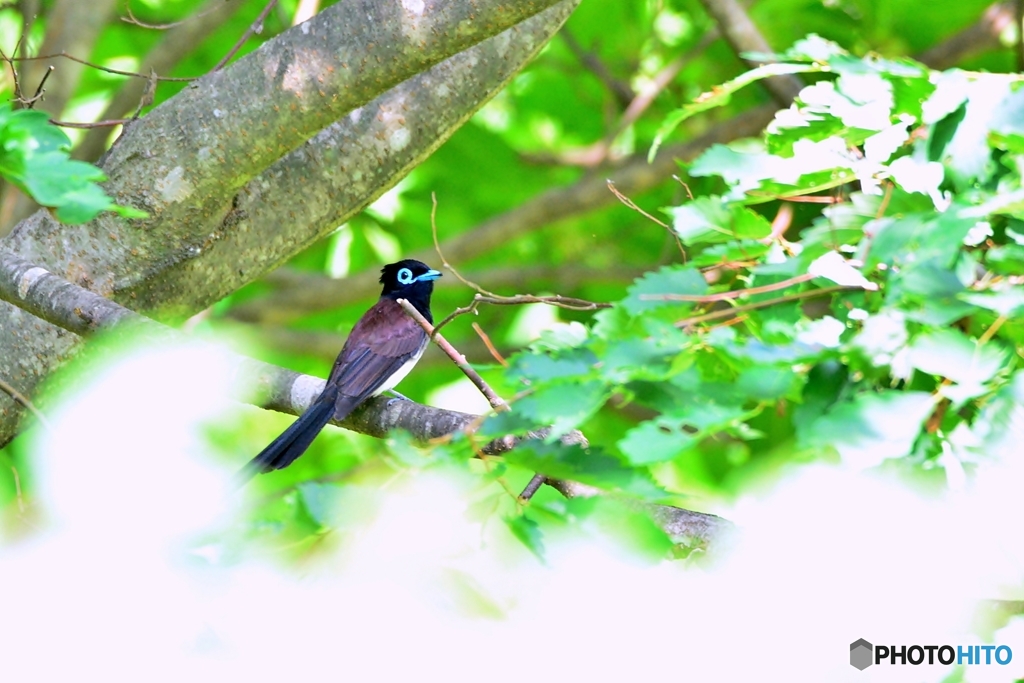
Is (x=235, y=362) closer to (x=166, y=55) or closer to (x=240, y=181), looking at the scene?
(x=240, y=181)

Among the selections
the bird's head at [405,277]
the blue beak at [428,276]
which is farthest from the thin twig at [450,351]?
the bird's head at [405,277]

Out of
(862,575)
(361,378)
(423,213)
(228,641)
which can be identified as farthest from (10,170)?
(423,213)

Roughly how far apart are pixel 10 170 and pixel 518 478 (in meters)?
1.67

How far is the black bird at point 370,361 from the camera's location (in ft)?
13.7

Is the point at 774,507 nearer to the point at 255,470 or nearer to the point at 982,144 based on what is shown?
the point at 982,144

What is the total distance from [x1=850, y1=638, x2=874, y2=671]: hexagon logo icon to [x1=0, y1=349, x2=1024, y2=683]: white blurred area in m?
0.02

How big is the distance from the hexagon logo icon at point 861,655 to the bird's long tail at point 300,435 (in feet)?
8.08

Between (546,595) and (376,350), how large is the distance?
3.48 m

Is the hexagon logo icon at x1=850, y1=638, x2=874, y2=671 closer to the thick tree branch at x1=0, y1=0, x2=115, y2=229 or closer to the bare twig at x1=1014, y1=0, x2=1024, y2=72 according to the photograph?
the bare twig at x1=1014, y1=0, x2=1024, y2=72

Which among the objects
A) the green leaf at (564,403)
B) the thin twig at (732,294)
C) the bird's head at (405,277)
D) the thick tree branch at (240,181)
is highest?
the thick tree branch at (240,181)

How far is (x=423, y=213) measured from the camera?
285 inches

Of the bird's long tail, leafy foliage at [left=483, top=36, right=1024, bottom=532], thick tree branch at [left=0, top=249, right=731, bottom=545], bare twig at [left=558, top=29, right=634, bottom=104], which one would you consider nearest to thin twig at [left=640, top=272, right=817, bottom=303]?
leafy foliage at [left=483, top=36, right=1024, bottom=532]

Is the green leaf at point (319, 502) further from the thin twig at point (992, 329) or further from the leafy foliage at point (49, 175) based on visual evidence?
the thin twig at point (992, 329)

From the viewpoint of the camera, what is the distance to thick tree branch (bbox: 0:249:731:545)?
120 inches
